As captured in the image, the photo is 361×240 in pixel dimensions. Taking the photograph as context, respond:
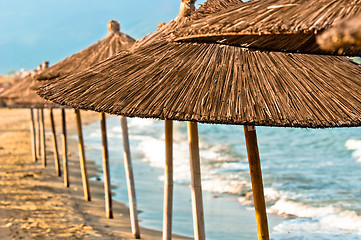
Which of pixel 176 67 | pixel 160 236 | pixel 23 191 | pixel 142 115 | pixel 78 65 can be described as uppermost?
pixel 78 65

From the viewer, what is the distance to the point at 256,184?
134 inches

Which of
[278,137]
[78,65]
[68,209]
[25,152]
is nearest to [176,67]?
[78,65]

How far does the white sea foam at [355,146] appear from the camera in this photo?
15820 mm

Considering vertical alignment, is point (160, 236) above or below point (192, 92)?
below

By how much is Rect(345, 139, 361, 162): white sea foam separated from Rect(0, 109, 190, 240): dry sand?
890cm

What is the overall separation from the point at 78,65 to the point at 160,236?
2.73 m

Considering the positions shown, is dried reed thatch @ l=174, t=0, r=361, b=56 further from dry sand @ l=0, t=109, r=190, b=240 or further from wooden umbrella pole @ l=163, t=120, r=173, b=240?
dry sand @ l=0, t=109, r=190, b=240

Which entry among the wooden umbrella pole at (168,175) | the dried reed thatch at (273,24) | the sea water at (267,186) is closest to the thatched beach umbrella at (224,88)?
the dried reed thatch at (273,24)

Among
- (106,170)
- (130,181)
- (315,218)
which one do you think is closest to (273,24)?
(130,181)

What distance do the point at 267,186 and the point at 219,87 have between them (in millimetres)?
8022

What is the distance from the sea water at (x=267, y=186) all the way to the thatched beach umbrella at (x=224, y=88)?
161 inches

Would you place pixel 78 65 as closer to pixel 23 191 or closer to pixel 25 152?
pixel 23 191

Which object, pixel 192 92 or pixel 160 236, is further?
pixel 160 236

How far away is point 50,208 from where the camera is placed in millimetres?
7738
